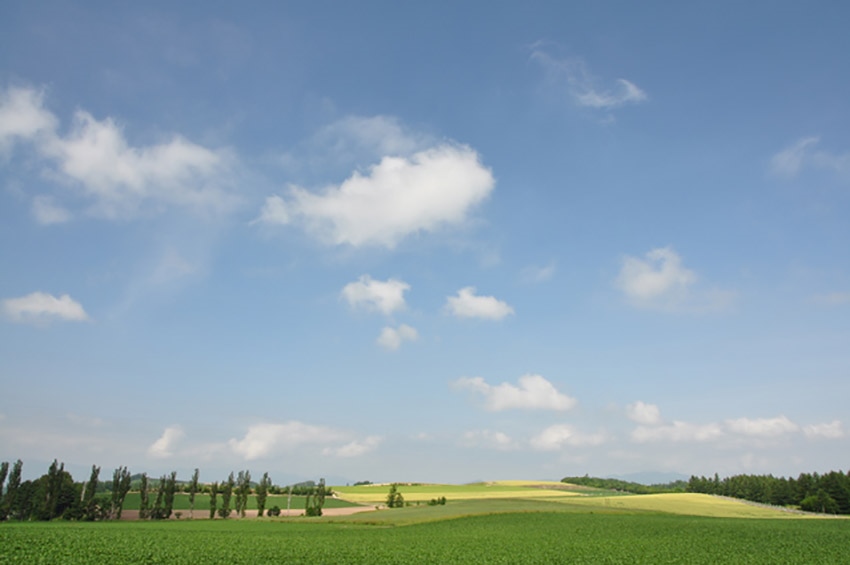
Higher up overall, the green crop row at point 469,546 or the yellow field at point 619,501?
the green crop row at point 469,546

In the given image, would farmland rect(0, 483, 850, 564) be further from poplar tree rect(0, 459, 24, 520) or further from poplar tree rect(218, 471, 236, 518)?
poplar tree rect(0, 459, 24, 520)

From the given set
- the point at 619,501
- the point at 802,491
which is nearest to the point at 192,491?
the point at 619,501

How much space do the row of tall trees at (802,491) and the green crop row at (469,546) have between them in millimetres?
97456

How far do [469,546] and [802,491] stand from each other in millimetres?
162256

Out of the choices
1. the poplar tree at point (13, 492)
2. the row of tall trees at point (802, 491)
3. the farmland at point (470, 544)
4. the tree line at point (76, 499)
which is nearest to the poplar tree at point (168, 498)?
the tree line at point (76, 499)

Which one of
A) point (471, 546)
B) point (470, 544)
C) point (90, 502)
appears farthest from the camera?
point (90, 502)

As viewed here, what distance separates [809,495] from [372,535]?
154 meters

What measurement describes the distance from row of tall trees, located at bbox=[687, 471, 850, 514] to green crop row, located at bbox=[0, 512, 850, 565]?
97.5m

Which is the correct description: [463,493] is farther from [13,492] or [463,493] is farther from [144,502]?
[13,492]

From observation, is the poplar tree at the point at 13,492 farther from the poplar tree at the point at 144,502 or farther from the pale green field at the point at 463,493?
the pale green field at the point at 463,493

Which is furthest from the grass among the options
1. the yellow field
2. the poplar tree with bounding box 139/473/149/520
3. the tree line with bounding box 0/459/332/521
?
the poplar tree with bounding box 139/473/149/520

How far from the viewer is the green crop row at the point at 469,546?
3719 cm

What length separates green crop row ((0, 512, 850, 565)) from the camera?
37.2m

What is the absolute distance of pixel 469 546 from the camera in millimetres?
47406
